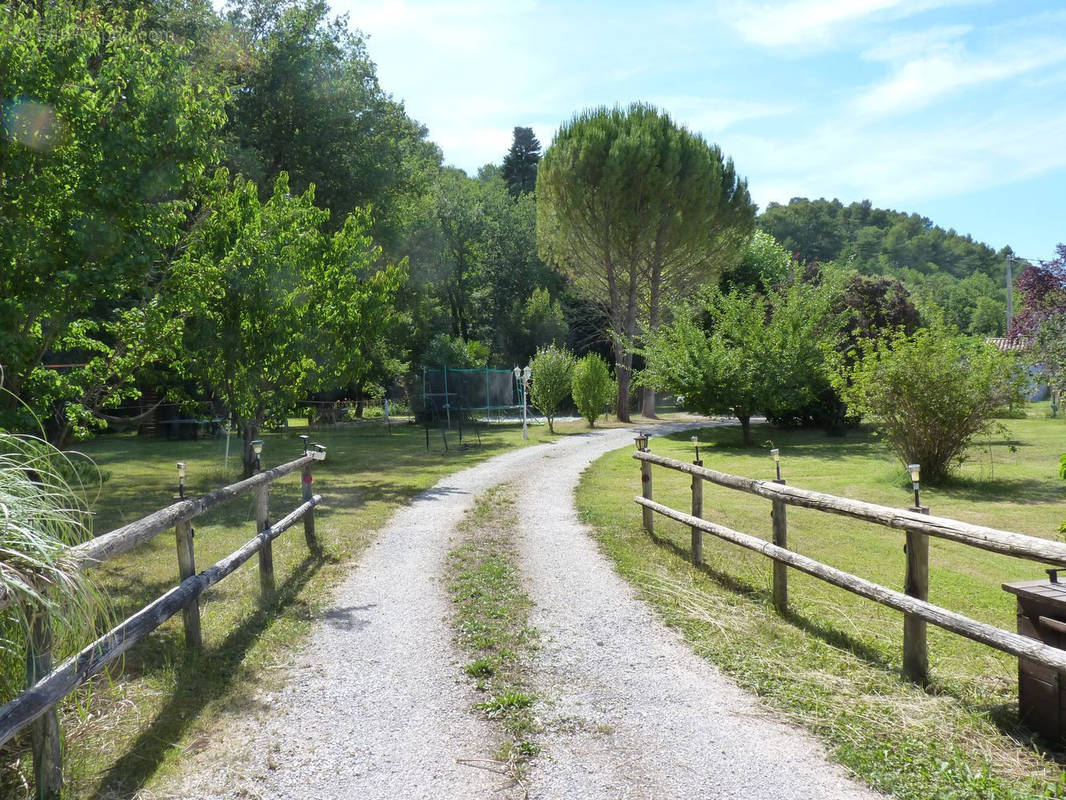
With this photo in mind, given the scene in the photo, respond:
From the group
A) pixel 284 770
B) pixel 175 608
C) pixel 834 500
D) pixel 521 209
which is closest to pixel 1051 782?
pixel 834 500

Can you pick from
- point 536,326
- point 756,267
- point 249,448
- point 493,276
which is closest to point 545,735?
point 249,448

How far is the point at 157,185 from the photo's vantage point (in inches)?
321

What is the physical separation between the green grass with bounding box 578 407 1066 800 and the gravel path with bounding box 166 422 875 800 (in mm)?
328

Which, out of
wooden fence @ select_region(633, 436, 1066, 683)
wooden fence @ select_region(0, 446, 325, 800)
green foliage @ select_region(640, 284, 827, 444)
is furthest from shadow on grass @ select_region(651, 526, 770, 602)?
green foliage @ select_region(640, 284, 827, 444)

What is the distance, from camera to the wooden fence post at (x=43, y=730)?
10.4ft

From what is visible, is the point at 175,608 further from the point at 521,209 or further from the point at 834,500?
the point at 521,209

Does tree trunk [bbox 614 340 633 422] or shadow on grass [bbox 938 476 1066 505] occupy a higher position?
tree trunk [bbox 614 340 633 422]

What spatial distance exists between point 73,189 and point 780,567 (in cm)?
786

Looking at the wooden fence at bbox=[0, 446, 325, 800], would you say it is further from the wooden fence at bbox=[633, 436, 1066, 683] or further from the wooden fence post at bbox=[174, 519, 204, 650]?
the wooden fence at bbox=[633, 436, 1066, 683]

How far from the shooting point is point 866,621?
621 centimetres

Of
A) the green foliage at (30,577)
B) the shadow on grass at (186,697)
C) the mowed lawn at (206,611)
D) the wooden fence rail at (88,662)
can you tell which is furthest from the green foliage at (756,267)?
the green foliage at (30,577)

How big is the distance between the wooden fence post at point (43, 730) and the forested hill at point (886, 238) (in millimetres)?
86174

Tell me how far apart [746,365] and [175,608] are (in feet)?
62.9

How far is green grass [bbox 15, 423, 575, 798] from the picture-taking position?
151 inches
